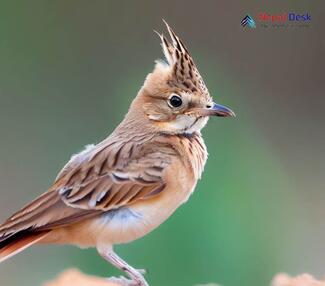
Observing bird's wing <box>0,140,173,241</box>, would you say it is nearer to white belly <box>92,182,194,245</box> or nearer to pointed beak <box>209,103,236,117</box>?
white belly <box>92,182,194,245</box>

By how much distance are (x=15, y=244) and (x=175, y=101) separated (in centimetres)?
75

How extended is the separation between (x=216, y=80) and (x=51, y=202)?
3.81 ft

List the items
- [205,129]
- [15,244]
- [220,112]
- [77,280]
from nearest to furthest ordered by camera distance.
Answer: [15,244] < [77,280] < [220,112] < [205,129]

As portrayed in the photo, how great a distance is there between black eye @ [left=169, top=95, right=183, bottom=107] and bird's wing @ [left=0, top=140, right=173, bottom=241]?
0.53 ft

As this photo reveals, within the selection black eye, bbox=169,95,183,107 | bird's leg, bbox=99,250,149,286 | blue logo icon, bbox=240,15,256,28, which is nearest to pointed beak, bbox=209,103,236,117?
black eye, bbox=169,95,183,107

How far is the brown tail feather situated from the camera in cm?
251

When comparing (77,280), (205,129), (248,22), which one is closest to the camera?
(77,280)

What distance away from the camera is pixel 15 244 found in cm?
252

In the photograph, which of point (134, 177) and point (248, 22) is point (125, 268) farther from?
point (248, 22)

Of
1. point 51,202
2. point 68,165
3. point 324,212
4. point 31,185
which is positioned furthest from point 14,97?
point 324,212

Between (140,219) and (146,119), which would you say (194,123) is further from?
(140,219)
